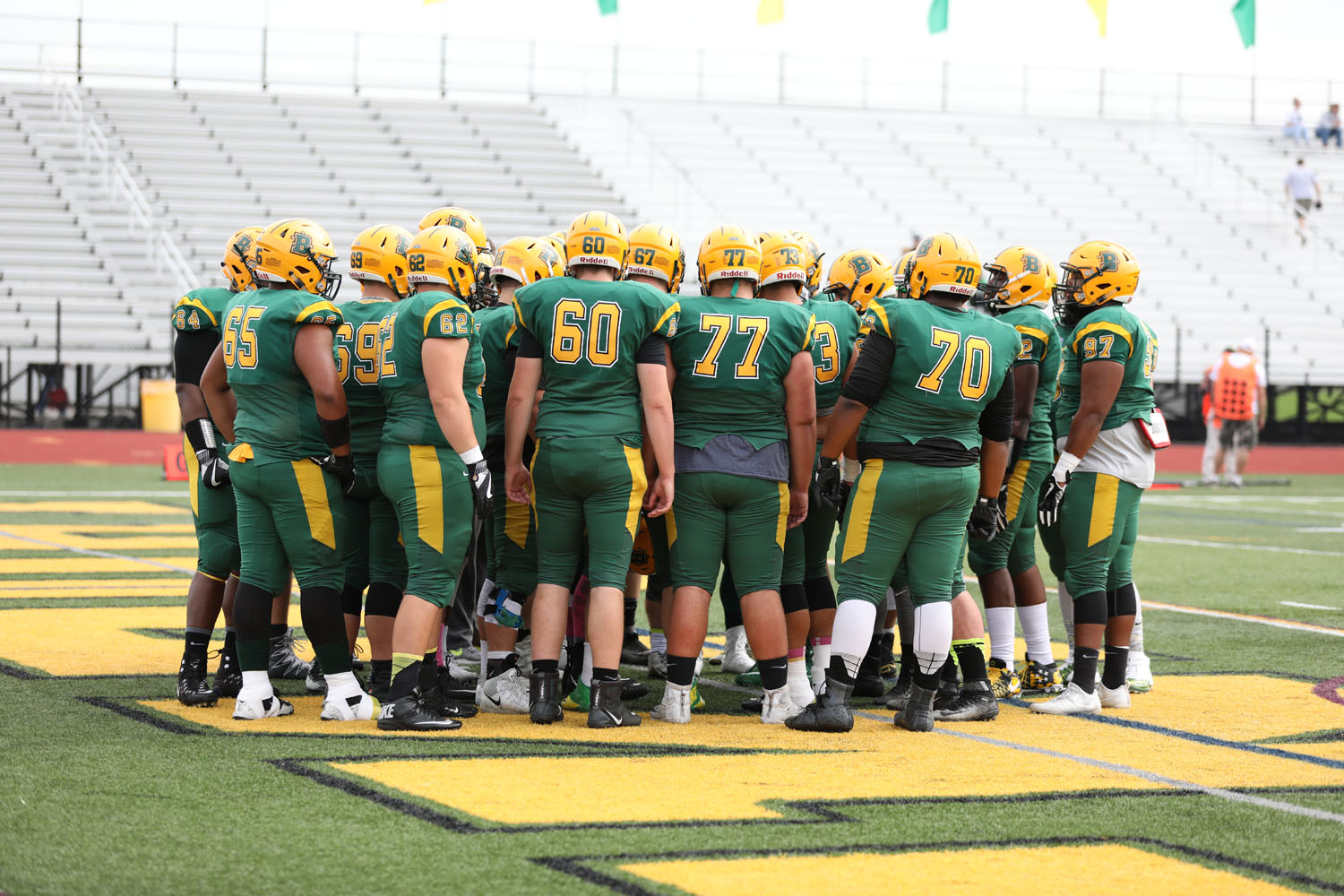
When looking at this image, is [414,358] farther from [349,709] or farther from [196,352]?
[349,709]

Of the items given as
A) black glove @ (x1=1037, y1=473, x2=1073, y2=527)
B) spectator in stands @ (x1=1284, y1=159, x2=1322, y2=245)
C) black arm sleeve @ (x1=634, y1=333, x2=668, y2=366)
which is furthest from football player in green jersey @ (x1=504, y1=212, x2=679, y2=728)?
spectator in stands @ (x1=1284, y1=159, x2=1322, y2=245)

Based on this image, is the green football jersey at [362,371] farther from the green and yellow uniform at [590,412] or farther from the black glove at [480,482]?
the green and yellow uniform at [590,412]

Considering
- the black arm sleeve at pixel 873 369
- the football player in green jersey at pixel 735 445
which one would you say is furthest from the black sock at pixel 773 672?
the black arm sleeve at pixel 873 369

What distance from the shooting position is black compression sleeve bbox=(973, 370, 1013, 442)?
21.3 ft

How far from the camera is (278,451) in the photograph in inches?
243

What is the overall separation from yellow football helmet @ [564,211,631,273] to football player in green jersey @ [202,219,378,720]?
0.93m

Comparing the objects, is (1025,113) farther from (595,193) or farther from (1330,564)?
(1330,564)

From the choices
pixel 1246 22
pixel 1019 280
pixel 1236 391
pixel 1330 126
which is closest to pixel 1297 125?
pixel 1330 126

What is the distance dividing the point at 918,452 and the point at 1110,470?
3.65 ft

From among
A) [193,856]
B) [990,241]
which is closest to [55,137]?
[990,241]

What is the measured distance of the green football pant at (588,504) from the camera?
20.3 ft

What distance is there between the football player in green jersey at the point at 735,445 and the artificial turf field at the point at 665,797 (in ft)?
1.18

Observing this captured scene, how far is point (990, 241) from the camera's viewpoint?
30.8 meters

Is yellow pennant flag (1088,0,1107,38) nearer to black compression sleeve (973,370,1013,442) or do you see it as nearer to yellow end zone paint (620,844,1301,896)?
black compression sleeve (973,370,1013,442)
